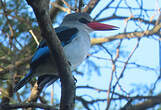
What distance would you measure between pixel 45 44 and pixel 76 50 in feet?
1.32

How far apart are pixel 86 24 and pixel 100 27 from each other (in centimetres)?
23

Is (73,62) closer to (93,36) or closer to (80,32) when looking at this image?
(80,32)

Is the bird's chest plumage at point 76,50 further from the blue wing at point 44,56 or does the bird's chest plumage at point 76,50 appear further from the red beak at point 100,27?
the red beak at point 100,27

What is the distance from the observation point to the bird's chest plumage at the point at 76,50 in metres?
3.69

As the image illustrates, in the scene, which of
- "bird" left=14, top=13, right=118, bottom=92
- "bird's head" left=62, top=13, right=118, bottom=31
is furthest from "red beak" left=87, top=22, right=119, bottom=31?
"bird" left=14, top=13, right=118, bottom=92

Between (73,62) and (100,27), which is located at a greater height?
(100,27)

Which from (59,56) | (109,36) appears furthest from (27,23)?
(59,56)

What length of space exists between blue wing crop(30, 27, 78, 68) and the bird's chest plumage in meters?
0.06

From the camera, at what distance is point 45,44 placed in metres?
3.66

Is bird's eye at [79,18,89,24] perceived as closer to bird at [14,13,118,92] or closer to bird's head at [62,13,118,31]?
bird's head at [62,13,118,31]

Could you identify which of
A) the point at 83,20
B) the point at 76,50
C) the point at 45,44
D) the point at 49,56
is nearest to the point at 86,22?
the point at 83,20

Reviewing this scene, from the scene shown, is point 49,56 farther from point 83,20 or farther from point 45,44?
point 83,20

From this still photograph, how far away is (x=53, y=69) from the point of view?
361cm

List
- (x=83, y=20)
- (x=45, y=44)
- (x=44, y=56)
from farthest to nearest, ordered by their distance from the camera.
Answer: (x=83, y=20) → (x=45, y=44) → (x=44, y=56)
